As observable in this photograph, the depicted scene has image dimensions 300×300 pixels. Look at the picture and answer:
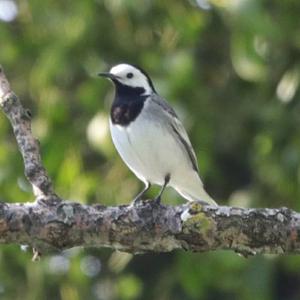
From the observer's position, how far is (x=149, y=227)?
355cm

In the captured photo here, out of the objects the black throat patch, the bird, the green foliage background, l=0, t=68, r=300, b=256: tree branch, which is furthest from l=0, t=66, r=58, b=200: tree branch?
the green foliage background

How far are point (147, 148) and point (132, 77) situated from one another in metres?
0.47

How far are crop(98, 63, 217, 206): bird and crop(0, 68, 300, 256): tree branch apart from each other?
40.5 inches

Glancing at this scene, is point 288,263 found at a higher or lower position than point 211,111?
lower

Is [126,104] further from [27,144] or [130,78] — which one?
[27,144]

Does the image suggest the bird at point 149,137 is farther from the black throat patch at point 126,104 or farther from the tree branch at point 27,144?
the tree branch at point 27,144

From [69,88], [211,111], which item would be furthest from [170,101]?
[69,88]

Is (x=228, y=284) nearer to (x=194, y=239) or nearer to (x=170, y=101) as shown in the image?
(x=170, y=101)

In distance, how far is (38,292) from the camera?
6.28 meters

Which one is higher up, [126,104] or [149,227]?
[149,227]

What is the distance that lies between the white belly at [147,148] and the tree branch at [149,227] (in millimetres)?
1150

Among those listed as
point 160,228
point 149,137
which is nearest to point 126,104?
point 149,137

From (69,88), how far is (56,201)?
3.18 metres

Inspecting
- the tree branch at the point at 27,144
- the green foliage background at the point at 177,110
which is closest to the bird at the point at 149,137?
the green foliage background at the point at 177,110
